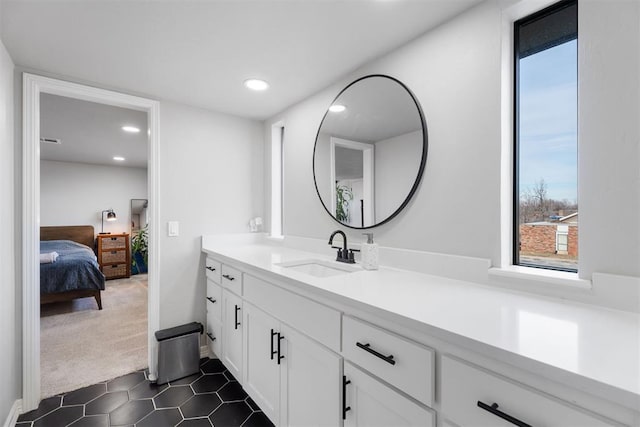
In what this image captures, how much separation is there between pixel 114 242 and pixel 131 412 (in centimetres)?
481

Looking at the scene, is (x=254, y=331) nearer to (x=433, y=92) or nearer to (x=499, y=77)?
(x=433, y=92)

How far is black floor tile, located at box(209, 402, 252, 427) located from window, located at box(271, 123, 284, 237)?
1409 millimetres

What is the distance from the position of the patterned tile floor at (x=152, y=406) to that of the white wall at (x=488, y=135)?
1.35 m

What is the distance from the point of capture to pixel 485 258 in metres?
1.27

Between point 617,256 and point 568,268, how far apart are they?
0.60 ft

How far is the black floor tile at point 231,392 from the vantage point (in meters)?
Result: 1.96

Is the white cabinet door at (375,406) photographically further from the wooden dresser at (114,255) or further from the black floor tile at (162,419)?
the wooden dresser at (114,255)

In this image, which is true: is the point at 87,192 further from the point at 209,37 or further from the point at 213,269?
the point at 209,37

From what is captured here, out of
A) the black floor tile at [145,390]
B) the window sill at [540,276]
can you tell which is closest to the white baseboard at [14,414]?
the black floor tile at [145,390]

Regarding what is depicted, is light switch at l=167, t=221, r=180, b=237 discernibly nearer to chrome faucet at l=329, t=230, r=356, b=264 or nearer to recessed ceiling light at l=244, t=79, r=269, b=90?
recessed ceiling light at l=244, t=79, r=269, b=90

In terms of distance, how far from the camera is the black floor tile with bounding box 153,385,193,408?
1917 mm

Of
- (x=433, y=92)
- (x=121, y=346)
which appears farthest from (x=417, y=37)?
(x=121, y=346)

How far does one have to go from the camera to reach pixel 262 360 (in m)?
1.69

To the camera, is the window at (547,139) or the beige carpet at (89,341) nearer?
the window at (547,139)
